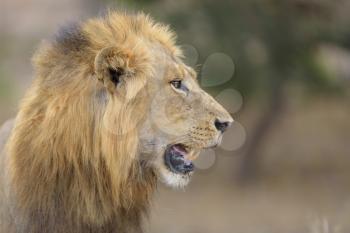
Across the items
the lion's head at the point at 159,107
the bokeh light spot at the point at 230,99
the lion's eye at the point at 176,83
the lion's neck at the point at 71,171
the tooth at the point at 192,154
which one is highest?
the bokeh light spot at the point at 230,99

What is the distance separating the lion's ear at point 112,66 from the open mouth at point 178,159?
0.40 m

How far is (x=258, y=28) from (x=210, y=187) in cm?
309

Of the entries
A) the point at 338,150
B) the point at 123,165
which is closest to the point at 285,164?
the point at 338,150

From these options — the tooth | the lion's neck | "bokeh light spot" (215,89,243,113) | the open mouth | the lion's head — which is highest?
"bokeh light spot" (215,89,243,113)

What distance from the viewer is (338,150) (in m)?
14.6

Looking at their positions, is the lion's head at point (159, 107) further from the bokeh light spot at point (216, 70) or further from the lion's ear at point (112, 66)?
the bokeh light spot at point (216, 70)

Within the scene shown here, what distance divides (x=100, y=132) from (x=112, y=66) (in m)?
0.31

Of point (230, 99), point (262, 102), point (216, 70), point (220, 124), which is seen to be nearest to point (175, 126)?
point (220, 124)

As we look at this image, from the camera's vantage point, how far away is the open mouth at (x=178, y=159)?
181 inches

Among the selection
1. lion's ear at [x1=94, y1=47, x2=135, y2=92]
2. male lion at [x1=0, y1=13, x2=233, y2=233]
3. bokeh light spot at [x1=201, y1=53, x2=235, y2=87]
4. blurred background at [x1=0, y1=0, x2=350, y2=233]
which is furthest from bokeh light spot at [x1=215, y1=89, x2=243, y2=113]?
lion's ear at [x1=94, y1=47, x2=135, y2=92]

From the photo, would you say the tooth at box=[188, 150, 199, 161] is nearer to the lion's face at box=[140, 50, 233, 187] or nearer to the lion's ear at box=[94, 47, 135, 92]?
the lion's face at box=[140, 50, 233, 187]

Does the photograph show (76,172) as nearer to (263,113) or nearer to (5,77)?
(263,113)

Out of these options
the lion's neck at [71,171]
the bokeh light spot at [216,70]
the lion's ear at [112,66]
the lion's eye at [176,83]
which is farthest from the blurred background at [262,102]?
the lion's neck at [71,171]

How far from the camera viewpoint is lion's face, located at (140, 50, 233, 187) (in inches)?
179
